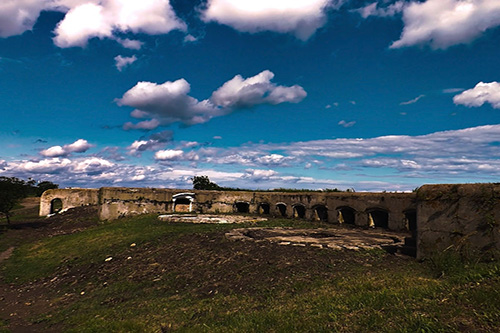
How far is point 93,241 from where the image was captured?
53.6ft

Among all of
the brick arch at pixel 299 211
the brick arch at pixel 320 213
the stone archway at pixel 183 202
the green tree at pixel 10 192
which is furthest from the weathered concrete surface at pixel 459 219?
the green tree at pixel 10 192

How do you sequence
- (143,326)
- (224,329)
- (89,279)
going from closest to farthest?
(224,329) < (143,326) < (89,279)

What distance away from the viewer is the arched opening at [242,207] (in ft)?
82.5

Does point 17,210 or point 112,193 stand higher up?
point 112,193

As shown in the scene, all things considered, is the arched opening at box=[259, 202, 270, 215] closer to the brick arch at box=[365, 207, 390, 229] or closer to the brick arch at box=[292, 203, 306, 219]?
the brick arch at box=[292, 203, 306, 219]

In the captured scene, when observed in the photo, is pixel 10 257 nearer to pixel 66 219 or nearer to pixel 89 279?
pixel 89 279

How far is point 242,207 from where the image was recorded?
26.1m

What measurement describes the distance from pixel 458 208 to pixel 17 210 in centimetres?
4682

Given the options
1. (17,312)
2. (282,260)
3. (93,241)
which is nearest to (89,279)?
(17,312)

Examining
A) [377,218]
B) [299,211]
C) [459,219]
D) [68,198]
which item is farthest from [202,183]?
[459,219]

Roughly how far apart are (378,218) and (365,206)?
117 centimetres

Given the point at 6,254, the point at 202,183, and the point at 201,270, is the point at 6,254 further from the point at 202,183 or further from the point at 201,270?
the point at 202,183

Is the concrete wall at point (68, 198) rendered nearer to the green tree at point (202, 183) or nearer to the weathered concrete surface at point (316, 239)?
the green tree at point (202, 183)

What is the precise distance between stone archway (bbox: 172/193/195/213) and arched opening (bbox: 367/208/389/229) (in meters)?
13.6
